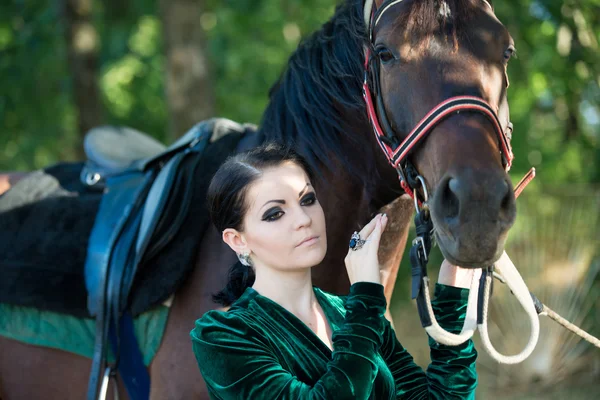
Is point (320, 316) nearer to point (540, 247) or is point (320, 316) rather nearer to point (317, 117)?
point (317, 117)

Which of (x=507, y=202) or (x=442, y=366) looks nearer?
(x=507, y=202)

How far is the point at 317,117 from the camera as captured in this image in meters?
2.15

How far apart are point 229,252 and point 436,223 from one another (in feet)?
3.02

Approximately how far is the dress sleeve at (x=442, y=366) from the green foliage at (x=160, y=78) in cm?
451

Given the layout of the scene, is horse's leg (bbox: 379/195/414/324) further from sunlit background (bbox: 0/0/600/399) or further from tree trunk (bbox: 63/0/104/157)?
tree trunk (bbox: 63/0/104/157)

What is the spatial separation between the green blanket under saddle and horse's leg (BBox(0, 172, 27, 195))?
2.09 ft

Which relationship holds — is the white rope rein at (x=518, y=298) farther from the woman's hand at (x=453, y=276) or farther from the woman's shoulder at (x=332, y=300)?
the woman's shoulder at (x=332, y=300)

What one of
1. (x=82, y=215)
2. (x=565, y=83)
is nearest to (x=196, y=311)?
(x=82, y=215)

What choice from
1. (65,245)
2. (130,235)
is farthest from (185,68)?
(130,235)

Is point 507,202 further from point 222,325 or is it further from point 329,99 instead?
point 329,99

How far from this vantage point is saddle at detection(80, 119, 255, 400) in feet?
7.54

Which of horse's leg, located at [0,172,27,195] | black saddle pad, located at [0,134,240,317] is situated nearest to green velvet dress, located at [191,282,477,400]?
black saddle pad, located at [0,134,240,317]

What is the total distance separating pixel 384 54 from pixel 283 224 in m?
0.61

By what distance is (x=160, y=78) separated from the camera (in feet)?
28.5
